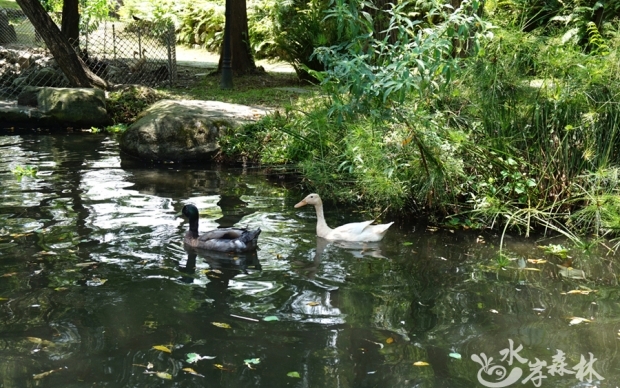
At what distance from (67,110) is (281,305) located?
11247 mm

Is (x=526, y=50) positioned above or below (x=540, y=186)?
above

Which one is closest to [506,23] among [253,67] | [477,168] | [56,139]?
[477,168]

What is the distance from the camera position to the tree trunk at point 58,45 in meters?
17.8

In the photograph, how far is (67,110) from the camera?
16609mm

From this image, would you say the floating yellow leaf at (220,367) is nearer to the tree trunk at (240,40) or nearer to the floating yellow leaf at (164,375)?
the floating yellow leaf at (164,375)

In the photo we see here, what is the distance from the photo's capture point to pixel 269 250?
8.65m

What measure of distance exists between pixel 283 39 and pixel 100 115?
5.69 meters

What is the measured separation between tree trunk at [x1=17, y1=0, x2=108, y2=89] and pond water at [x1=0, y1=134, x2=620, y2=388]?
8.14 m

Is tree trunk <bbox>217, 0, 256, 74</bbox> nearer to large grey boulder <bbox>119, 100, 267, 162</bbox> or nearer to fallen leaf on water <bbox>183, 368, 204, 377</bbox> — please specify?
large grey boulder <bbox>119, 100, 267, 162</bbox>

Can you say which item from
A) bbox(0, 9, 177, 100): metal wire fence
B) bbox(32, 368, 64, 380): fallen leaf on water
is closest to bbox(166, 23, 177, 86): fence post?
bbox(0, 9, 177, 100): metal wire fence

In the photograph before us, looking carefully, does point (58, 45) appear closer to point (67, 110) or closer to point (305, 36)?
point (67, 110)

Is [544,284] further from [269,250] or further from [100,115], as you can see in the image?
[100,115]

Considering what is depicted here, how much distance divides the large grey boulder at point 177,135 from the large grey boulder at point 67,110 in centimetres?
284

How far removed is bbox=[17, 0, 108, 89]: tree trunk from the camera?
17.8 metres
